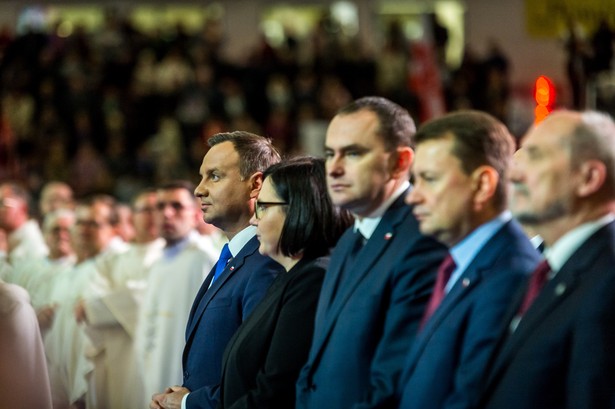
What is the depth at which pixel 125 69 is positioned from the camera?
69.6ft

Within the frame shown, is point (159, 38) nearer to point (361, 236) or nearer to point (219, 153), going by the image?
point (219, 153)

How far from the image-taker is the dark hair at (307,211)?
17.7ft

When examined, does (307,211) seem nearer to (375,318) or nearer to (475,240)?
(375,318)

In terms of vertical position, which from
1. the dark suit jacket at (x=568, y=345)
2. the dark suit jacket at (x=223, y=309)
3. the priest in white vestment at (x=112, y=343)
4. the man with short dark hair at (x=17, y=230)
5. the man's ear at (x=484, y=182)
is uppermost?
the man's ear at (x=484, y=182)

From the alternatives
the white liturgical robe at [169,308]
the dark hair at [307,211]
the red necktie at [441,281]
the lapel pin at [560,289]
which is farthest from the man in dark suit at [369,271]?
the white liturgical robe at [169,308]

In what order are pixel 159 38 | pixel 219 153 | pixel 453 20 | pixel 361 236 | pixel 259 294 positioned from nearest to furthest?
pixel 361 236
pixel 259 294
pixel 219 153
pixel 159 38
pixel 453 20

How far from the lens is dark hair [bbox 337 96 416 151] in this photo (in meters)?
4.95

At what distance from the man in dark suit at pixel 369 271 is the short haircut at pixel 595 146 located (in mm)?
788

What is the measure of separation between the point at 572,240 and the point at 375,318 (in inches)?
34.6

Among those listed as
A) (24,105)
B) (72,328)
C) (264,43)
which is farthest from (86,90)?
(72,328)

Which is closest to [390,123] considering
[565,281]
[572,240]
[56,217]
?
[572,240]

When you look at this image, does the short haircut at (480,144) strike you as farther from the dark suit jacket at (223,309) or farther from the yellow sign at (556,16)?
the yellow sign at (556,16)

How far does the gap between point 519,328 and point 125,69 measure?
58.1ft

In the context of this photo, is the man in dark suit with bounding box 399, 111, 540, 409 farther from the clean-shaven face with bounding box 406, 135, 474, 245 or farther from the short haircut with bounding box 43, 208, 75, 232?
the short haircut with bounding box 43, 208, 75, 232
